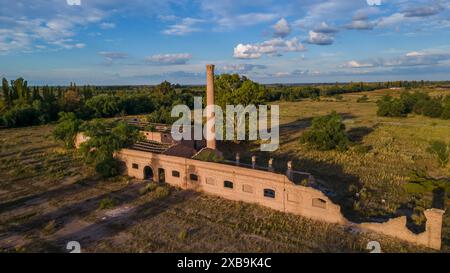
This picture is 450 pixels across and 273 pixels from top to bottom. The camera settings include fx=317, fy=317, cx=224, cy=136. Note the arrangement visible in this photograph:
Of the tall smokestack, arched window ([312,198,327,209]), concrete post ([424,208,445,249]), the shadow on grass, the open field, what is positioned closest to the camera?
concrete post ([424,208,445,249])

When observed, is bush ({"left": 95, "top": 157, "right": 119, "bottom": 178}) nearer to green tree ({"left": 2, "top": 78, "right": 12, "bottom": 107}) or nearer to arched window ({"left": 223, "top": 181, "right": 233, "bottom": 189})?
arched window ({"left": 223, "top": 181, "right": 233, "bottom": 189})

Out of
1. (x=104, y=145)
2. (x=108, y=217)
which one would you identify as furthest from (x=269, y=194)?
(x=104, y=145)

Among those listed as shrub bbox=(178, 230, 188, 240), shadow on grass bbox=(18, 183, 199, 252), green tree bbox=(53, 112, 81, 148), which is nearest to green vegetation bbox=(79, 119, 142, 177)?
shadow on grass bbox=(18, 183, 199, 252)

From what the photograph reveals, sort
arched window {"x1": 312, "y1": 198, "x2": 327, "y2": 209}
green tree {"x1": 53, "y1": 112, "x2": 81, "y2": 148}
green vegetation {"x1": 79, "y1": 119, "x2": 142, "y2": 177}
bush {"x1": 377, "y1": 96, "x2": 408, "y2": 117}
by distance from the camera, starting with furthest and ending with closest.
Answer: bush {"x1": 377, "y1": 96, "x2": 408, "y2": 117}
green tree {"x1": 53, "y1": 112, "x2": 81, "y2": 148}
green vegetation {"x1": 79, "y1": 119, "x2": 142, "y2": 177}
arched window {"x1": 312, "y1": 198, "x2": 327, "y2": 209}

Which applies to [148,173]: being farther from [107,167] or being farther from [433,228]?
[433,228]

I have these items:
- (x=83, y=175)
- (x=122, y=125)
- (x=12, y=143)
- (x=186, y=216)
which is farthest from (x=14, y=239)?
(x=12, y=143)
